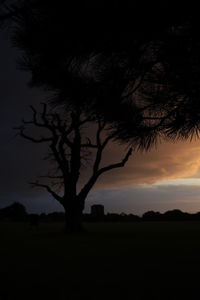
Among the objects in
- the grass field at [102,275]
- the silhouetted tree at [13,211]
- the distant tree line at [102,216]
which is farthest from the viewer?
the silhouetted tree at [13,211]

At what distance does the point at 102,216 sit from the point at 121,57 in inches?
935

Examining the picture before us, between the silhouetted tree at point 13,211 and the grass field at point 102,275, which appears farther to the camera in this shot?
the silhouetted tree at point 13,211

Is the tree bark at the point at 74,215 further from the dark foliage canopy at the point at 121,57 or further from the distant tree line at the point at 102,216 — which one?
the distant tree line at the point at 102,216

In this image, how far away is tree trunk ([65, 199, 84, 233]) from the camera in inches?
574

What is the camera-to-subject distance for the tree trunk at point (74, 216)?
1458 cm

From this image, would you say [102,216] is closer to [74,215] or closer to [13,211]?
[13,211]

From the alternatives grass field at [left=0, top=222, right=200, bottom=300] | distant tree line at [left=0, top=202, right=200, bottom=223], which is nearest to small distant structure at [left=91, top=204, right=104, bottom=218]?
distant tree line at [left=0, top=202, right=200, bottom=223]

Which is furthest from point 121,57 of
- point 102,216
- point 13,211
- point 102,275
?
point 13,211

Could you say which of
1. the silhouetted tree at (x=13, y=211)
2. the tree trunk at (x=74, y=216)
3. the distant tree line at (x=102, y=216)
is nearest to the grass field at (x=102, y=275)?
the tree trunk at (x=74, y=216)

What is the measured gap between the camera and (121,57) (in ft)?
16.5

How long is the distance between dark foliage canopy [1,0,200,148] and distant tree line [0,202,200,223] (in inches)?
821

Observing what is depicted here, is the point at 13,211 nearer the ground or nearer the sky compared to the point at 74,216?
nearer the sky

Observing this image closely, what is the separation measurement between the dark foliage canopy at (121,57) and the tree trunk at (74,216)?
8761 millimetres

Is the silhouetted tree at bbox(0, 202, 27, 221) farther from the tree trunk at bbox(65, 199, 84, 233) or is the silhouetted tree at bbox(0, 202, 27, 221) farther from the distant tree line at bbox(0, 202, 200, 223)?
the tree trunk at bbox(65, 199, 84, 233)
